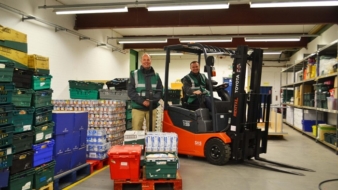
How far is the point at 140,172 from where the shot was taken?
4.82 m

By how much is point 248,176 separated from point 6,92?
4.45 meters

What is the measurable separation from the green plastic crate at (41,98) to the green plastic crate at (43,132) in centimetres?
31

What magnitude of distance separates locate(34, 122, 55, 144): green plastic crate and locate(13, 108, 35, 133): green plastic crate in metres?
0.13

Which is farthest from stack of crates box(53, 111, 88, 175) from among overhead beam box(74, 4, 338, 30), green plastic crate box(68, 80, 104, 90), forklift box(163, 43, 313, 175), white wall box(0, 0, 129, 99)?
overhead beam box(74, 4, 338, 30)

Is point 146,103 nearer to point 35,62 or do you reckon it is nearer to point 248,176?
point 35,62

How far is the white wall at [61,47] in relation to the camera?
28.1ft

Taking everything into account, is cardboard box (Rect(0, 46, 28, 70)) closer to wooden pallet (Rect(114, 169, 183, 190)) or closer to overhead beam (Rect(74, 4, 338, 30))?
wooden pallet (Rect(114, 169, 183, 190))

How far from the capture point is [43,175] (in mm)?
4152

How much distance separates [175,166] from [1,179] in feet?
7.83

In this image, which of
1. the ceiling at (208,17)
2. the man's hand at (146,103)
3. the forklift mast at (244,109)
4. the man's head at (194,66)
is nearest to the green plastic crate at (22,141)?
the man's hand at (146,103)

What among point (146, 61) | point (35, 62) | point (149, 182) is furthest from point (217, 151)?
point (35, 62)

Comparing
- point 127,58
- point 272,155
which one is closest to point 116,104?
point 272,155

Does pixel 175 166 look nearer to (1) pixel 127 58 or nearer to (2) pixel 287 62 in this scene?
(1) pixel 127 58

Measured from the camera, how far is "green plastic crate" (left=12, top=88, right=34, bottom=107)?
379 cm
